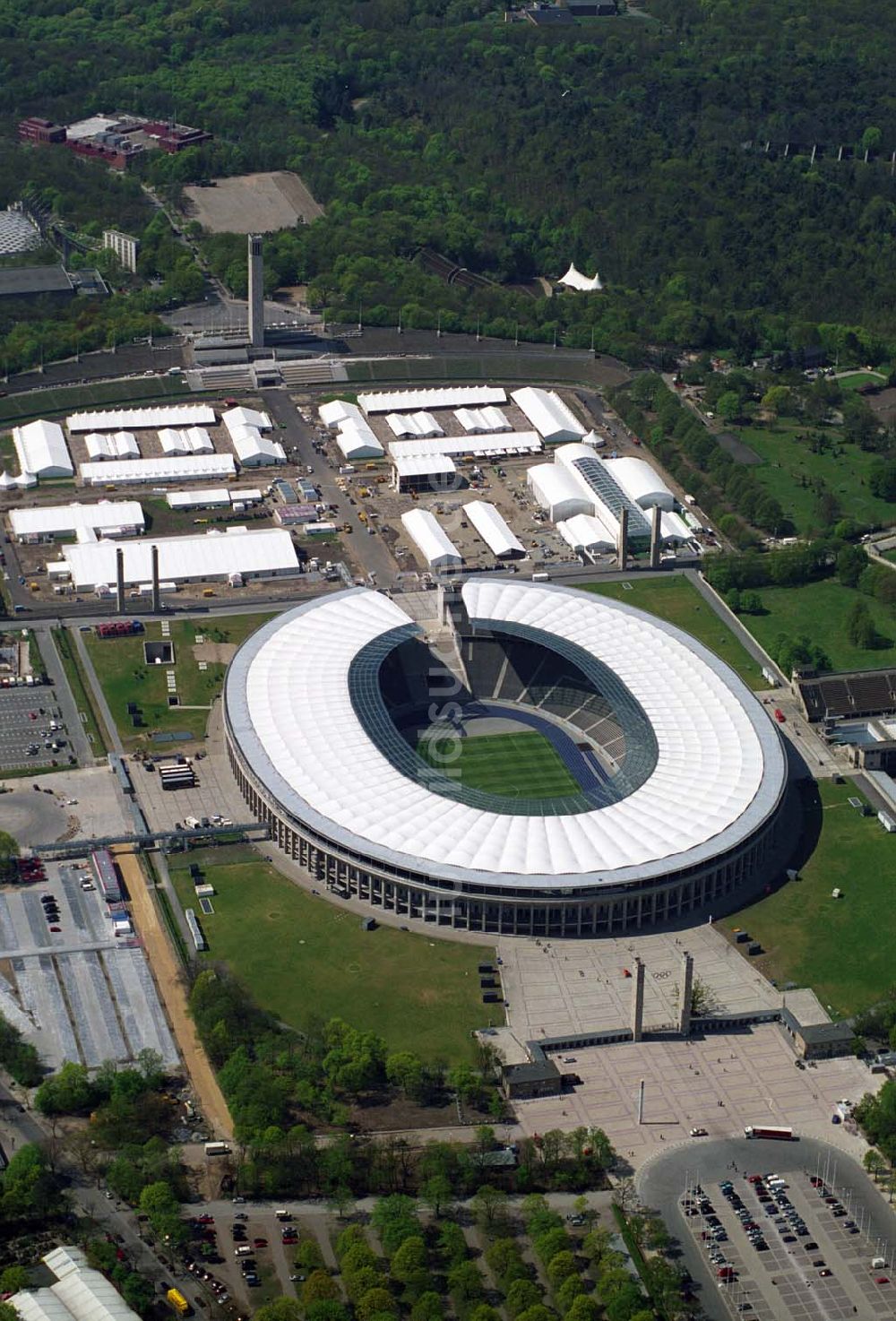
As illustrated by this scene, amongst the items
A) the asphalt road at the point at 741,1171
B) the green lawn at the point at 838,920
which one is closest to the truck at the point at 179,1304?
the asphalt road at the point at 741,1171

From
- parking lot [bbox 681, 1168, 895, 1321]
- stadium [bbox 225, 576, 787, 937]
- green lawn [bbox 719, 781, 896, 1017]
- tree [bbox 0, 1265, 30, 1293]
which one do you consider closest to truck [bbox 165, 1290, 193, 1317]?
tree [bbox 0, 1265, 30, 1293]

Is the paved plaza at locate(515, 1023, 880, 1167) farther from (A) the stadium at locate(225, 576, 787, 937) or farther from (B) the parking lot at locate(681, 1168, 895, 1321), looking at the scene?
(A) the stadium at locate(225, 576, 787, 937)

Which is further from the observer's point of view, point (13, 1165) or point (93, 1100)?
point (93, 1100)

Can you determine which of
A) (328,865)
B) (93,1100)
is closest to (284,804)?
(328,865)

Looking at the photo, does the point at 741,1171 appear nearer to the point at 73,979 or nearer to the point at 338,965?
the point at 338,965

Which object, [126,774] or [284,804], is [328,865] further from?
[126,774]

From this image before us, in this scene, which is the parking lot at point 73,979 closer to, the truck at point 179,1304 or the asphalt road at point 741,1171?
the truck at point 179,1304

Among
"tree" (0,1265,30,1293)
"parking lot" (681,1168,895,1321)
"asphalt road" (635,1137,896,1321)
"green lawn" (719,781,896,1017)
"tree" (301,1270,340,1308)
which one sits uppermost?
"tree" (0,1265,30,1293)
